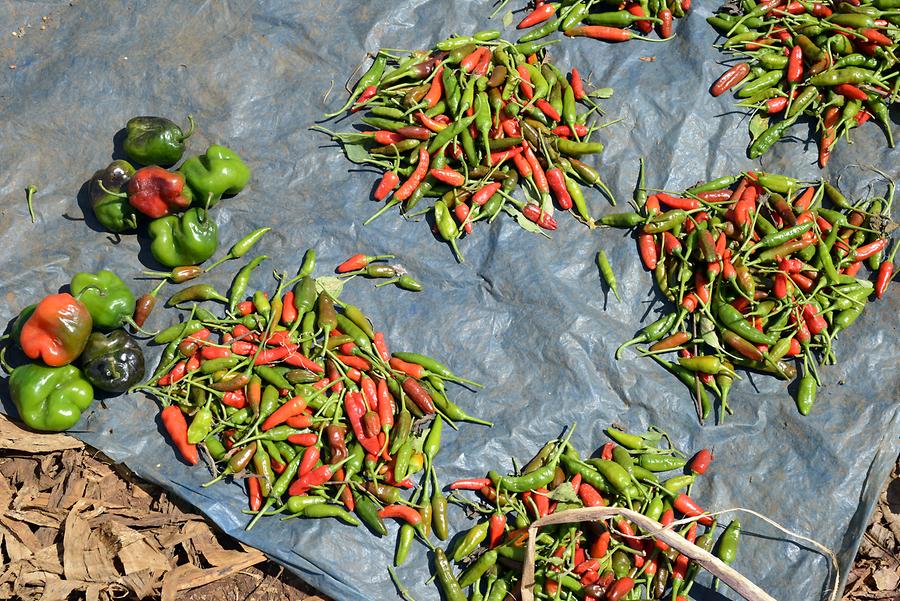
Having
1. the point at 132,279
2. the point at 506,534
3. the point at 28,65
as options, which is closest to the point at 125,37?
the point at 28,65

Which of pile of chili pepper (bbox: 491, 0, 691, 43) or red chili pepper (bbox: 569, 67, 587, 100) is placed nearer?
red chili pepper (bbox: 569, 67, 587, 100)

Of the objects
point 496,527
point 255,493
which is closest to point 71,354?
point 255,493

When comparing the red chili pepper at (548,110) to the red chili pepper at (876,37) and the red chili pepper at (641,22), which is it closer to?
the red chili pepper at (641,22)

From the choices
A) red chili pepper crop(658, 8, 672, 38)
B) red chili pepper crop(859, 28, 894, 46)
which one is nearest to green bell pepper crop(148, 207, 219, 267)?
red chili pepper crop(658, 8, 672, 38)

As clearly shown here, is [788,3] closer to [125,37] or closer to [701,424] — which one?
[701,424]

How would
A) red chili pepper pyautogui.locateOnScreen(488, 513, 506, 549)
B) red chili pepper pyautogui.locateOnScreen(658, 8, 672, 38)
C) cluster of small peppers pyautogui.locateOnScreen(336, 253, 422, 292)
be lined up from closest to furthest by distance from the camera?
red chili pepper pyautogui.locateOnScreen(488, 513, 506, 549)
cluster of small peppers pyautogui.locateOnScreen(336, 253, 422, 292)
red chili pepper pyautogui.locateOnScreen(658, 8, 672, 38)

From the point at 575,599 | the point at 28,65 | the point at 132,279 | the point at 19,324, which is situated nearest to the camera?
the point at 575,599

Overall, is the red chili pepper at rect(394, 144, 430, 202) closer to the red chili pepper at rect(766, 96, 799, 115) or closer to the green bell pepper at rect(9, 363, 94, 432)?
the green bell pepper at rect(9, 363, 94, 432)

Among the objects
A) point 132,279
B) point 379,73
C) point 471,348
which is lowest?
point 471,348
